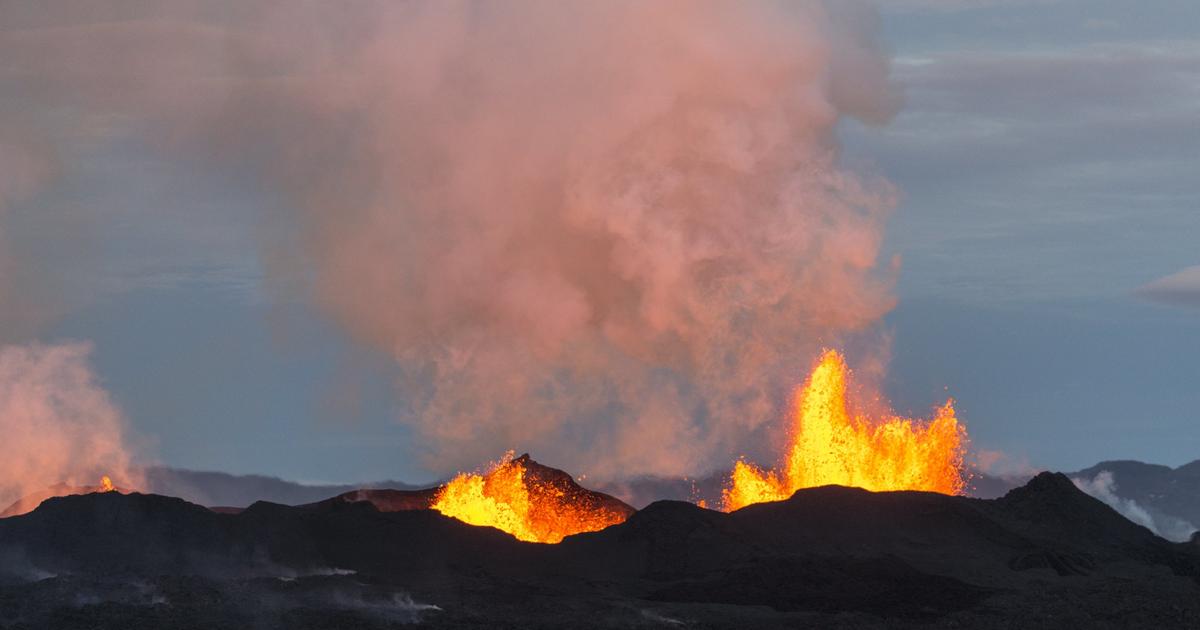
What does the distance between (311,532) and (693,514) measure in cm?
1970

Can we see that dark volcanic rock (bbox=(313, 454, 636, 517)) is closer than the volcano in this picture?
No

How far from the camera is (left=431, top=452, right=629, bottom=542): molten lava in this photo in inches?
3669

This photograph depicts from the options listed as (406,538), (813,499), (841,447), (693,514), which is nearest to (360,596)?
(406,538)

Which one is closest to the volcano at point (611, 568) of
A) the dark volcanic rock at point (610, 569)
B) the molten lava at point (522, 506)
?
the dark volcanic rock at point (610, 569)

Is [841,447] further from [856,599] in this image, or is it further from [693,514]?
[856,599]

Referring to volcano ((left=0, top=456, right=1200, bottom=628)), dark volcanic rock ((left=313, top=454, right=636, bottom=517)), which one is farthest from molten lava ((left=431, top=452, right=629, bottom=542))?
volcano ((left=0, top=456, right=1200, bottom=628))

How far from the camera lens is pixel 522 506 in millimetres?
95125

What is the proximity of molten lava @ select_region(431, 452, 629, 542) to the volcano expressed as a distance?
30.8 feet

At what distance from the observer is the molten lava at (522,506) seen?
93188mm

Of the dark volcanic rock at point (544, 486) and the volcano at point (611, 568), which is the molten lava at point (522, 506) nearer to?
the dark volcanic rock at point (544, 486)

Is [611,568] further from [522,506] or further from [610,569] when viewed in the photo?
[522,506]

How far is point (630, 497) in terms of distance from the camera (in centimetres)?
15825

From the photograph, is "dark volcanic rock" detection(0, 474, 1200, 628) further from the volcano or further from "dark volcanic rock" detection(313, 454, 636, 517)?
"dark volcanic rock" detection(313, 454, 636, 517)

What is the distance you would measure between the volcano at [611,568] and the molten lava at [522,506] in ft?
30.8
